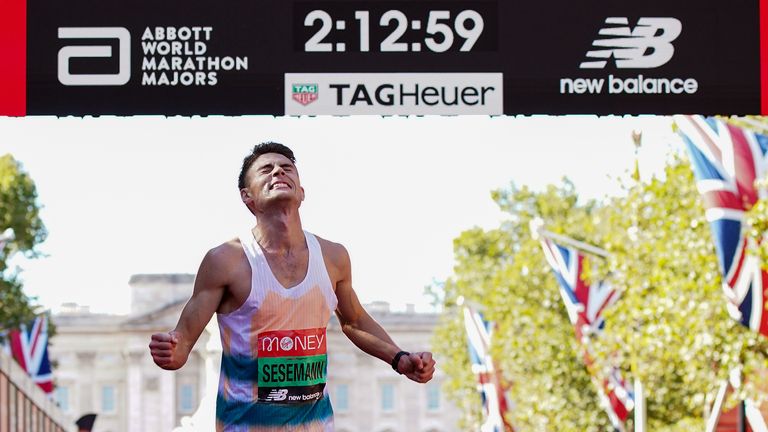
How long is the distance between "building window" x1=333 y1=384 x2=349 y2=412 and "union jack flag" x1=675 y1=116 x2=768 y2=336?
125 metres

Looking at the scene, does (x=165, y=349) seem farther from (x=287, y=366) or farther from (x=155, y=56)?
(x=155, y=56)

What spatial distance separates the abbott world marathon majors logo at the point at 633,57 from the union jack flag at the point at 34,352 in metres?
44.4

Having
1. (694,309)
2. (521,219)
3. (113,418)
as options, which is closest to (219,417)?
(694,309)

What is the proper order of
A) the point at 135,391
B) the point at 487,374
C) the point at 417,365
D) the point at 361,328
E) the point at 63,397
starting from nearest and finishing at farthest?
the point at 417,365
the point at 361,328
the point at 487,374
the point at 135,391
the point at 63,397

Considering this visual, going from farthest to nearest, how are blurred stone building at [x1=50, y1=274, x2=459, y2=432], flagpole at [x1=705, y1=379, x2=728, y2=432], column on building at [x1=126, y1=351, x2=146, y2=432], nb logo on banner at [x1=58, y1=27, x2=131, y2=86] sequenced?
blurred stone building at [x1=50, y1=274, x2=459, y2=432] < column on building at [x1=126, y1=351, x2=146, y2=432] < flagpole at [x1=705, y1=379, x2=728, y2=432] < nb logo on banner at [x1=58, y1=27, x2=131, y2=86]

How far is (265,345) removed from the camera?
7512 mm

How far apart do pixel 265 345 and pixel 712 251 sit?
77.0 ft

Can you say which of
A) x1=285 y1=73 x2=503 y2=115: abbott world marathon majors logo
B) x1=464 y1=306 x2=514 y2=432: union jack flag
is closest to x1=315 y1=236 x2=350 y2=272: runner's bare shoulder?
x1=285 y1=73 x2=503 y2=115: abbott world marathon majors logo

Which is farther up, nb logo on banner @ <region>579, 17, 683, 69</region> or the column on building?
nb logo on banner @ <region>579, 17, 683, 69</region>

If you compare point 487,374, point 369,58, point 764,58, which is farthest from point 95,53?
point 487,374

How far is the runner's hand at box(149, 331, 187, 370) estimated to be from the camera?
23.9ft

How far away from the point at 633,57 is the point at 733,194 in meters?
12.5

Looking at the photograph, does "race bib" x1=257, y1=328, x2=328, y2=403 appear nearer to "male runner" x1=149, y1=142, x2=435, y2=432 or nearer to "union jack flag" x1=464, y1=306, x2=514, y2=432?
"male runner" x1=149, y1=142, x2=435, y2=432

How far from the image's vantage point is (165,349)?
7277 mm
